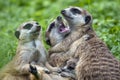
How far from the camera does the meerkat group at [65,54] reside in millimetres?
Result: 10719

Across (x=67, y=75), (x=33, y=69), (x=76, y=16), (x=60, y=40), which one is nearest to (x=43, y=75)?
(x=33, y=69)

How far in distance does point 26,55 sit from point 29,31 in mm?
542

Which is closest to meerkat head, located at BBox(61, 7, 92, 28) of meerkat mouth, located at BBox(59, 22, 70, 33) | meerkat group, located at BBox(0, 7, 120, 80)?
meerkat group, located at BBox(0, 7, 120, 80)

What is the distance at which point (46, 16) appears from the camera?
17031 mm

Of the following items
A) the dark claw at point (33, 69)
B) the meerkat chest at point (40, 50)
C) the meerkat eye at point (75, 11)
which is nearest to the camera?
the dark claw at point (33, 69)

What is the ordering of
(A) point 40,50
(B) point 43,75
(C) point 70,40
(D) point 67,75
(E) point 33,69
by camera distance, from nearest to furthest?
(E) point 33,69, (B) point 43,75, (D) point 67,75, (A) point 40,50, (C) point 70,40

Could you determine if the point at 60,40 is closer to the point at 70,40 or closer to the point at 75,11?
the point at 70,40

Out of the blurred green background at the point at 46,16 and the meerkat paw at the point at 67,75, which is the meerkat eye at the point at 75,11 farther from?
the meerkat paw at the point at 67,75

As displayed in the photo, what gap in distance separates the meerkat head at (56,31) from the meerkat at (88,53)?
13cm

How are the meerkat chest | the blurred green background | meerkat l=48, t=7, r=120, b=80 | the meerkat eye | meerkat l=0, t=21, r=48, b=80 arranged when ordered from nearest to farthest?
meerkat l=48, t=7, r=120, b=80 < meerkat l=0, t=21, r=48, b=80 < the meerkat chest < the meerkat eye < the blurred green background

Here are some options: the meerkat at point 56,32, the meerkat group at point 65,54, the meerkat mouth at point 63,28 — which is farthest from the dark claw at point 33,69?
the meerkat mouth at point 63,28

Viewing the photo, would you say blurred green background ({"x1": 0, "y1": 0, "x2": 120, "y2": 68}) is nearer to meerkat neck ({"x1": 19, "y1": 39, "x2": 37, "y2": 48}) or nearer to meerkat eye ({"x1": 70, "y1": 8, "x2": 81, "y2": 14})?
meerkat neck ({"x1": 19, "y1": 39, "x2": 37, "y2": 48})

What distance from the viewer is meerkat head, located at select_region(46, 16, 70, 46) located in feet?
39.1

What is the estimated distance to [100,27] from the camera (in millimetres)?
13484
